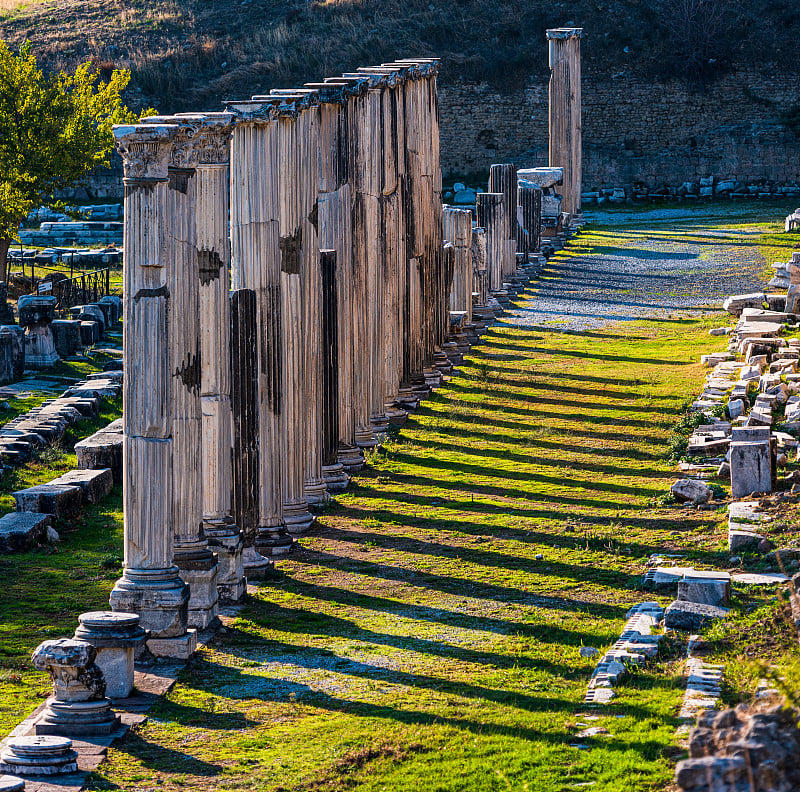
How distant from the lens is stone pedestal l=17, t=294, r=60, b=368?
26.4 m

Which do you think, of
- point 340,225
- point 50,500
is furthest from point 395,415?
point 50,500

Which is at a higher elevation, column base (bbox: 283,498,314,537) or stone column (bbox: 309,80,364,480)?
stone column (bbox: 309,80,364,480)

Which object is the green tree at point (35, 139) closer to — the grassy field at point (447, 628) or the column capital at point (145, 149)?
the grassy field at point (447, 628)

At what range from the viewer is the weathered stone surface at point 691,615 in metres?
11.0

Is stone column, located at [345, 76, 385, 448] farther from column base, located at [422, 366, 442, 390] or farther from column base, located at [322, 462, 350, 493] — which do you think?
column base, located at [422, 366, 442, 390]

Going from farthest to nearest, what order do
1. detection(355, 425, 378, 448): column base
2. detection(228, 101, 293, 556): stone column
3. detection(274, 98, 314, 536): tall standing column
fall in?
1. detection(355, 425, 378, 448): column base
2. detection(274, 98, 314, 536): tall standing column
3. detection(228, 101, 293, 556): stone column

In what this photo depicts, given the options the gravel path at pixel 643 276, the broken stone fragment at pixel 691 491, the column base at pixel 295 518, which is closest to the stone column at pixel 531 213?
the gravel path at pixel 643 276

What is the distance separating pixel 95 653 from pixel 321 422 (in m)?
6.23

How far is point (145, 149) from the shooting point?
11.3 metres

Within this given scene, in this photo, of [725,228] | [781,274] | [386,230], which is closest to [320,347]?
[386,230]

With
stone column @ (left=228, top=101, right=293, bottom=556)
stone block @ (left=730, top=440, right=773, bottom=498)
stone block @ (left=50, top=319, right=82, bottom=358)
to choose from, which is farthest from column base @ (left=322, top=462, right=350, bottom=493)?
stone block @ (left=50, top=319, right=82, bottom=358)

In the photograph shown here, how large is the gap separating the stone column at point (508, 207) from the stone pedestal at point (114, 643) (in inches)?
860

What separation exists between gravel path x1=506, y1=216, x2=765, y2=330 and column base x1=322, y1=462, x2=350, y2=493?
11027 millimetres

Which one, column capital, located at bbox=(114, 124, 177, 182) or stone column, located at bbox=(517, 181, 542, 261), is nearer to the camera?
column capital, located at bbox=(114, 124, 177, 182)
